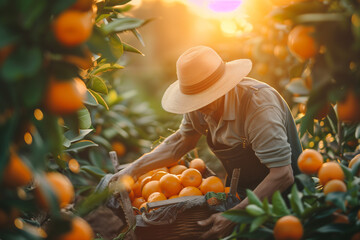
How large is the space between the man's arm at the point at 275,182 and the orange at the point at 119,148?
9.32ft

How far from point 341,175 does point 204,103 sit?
0.82 metres

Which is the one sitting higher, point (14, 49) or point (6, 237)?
point (14, 49)

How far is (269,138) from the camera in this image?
6.23 feet

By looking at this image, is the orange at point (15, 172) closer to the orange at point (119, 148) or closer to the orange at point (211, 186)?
the orange at point (211, 186)

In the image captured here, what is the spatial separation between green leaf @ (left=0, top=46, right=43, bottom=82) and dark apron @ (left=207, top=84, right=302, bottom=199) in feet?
4.55

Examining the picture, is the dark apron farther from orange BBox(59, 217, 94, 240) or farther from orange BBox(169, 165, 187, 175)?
orange BBox(59, 217, 94, 240)

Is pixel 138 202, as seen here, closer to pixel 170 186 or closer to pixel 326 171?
pixel 170 186

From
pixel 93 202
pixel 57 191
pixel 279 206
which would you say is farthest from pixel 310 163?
pixel 57 191

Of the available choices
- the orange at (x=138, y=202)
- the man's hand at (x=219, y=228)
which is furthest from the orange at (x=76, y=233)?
the orange at (x=138, y=202)

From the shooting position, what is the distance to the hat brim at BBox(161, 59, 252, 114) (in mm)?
2016

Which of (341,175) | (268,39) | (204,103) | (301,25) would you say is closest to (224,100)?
(204,103)

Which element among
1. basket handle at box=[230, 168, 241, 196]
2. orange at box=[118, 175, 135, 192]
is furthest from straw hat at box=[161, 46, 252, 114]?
orange at box=[118, 175, 135, 192]

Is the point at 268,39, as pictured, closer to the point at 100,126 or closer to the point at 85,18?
the point at 100,126

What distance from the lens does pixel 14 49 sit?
38.3 inches
